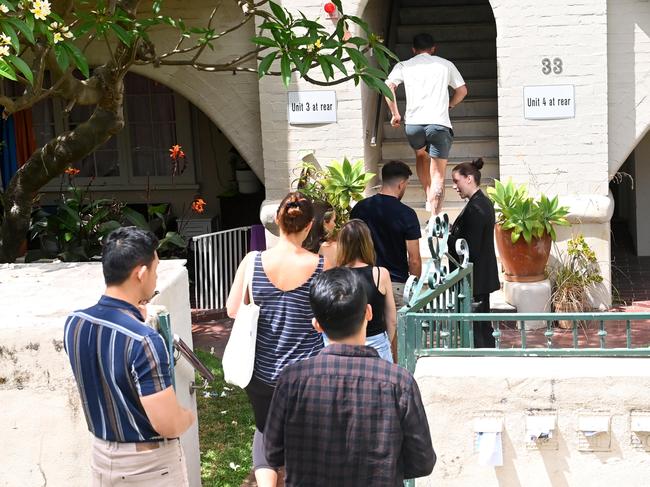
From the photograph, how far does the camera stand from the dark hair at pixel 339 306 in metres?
3.75

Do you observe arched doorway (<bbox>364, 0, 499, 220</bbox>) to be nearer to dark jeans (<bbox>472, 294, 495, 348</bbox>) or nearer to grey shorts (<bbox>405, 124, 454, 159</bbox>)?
grey shorts (<bbox>405, 124, 454, 159</bbox>)

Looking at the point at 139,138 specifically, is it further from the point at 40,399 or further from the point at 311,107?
the point at 40,399

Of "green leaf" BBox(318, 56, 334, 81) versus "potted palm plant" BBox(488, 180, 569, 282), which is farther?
"potted palm plant" BBox(488, 180, 569, 282)

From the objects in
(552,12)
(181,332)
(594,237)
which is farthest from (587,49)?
(181,332)

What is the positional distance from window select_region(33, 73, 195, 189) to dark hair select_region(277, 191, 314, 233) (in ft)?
30.2

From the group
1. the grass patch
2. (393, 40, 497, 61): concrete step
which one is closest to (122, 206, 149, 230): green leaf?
the grass patch

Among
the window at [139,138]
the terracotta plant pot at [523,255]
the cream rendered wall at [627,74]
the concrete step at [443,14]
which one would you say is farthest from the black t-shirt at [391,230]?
the window at [139,138]

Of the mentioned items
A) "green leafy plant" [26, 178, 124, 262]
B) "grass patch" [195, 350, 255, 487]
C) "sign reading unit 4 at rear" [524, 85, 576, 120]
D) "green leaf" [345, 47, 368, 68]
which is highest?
"green leaf" [345, 47, 368, 68]

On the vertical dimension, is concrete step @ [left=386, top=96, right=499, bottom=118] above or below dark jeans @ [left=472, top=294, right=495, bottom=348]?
above

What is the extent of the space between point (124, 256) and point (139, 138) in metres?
10.9

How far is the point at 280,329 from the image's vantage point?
5.42 m

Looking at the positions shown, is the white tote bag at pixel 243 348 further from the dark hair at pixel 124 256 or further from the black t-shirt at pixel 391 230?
the black t-shirt at pixel 391 230

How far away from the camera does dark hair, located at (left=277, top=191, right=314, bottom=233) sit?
5660 millimetres

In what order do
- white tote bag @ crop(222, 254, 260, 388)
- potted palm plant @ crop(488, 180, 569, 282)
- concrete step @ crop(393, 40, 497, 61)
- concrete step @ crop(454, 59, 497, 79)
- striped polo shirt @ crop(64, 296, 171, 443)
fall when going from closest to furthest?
striped polo shirt @ crop(64, 296, 171, 443)
white tote bag @ crop(222, 254, 260, 388)
potted palm plant @ crop(488, 180, 569, 282)
concrete step @ crop(454, 59, 497, 79)
concrete step @ crop(393, 40, 497, 61)
